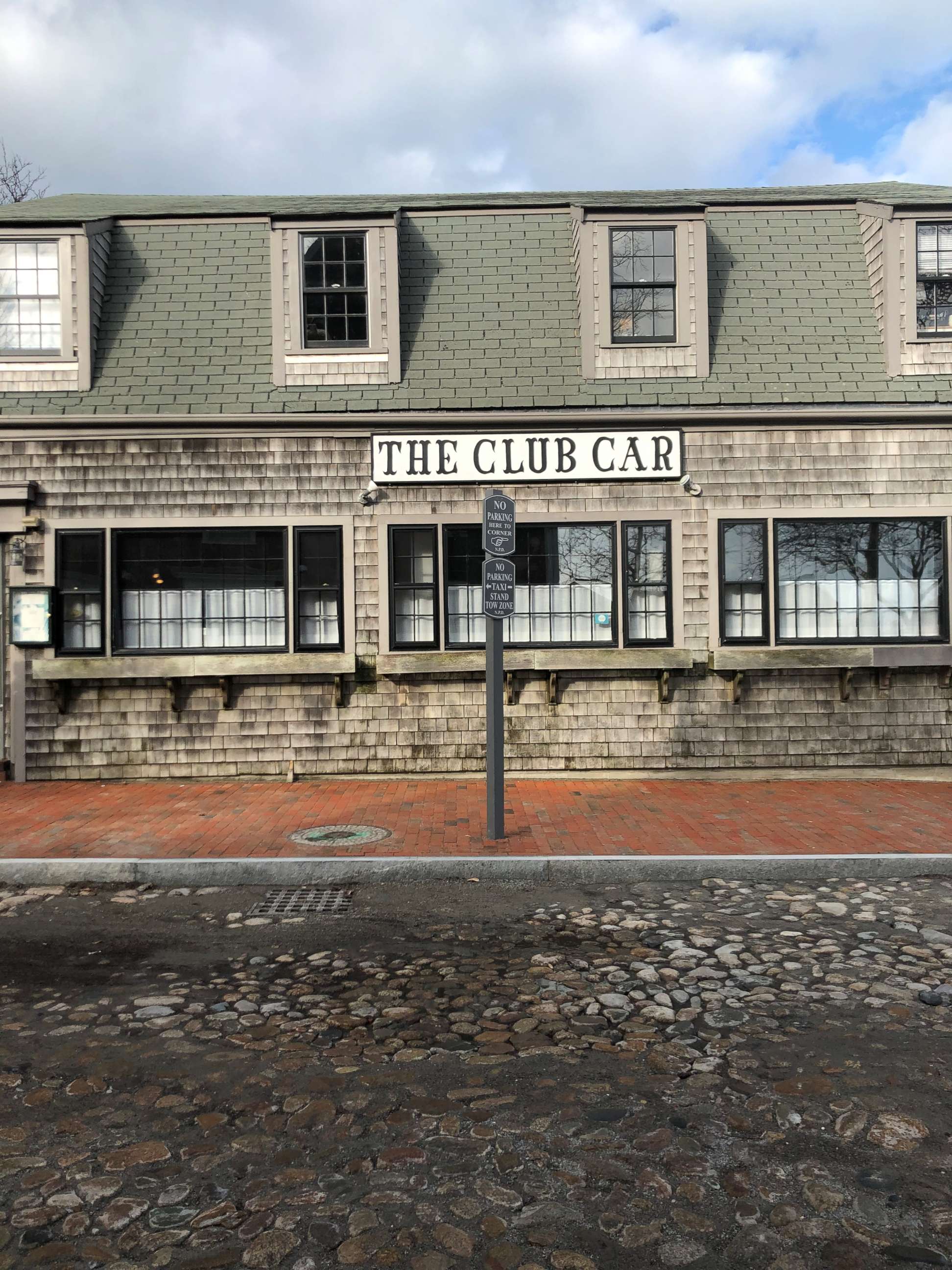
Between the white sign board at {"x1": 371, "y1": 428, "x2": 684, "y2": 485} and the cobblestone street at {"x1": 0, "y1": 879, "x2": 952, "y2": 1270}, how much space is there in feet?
18.2

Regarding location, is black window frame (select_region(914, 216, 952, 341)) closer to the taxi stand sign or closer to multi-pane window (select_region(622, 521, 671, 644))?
multi-pane window (select_region(622, 521, 671, 644))

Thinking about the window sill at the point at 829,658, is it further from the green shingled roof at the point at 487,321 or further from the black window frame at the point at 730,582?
the green shingled roof at the point at 487,321

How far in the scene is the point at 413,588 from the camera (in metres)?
10.2

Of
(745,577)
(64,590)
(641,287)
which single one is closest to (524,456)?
(641,287)

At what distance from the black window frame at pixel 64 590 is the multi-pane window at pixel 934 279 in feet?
30.6

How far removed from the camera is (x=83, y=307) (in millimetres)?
10180

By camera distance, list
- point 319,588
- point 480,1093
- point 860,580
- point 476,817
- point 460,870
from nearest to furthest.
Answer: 1. point 480,1093
2. point 460,870
3. point 476,817
4. point 319,588
5. point 860,580

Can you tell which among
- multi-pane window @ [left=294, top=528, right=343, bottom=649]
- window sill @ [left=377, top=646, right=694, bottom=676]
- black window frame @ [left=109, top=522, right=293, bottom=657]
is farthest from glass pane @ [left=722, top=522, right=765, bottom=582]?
black window frame @ [left=109, top=522, right=293, bottom=657]

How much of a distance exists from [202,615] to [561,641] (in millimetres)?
3939

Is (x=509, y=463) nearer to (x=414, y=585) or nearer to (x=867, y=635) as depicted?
(x=414, y=585)

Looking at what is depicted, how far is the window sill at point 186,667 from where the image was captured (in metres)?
9.95

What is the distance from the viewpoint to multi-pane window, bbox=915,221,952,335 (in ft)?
34.1

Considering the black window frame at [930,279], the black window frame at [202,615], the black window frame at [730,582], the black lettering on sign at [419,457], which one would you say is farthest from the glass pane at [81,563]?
the black window frame at [930,279]

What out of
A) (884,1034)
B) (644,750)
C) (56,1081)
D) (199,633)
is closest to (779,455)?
(644,750)
